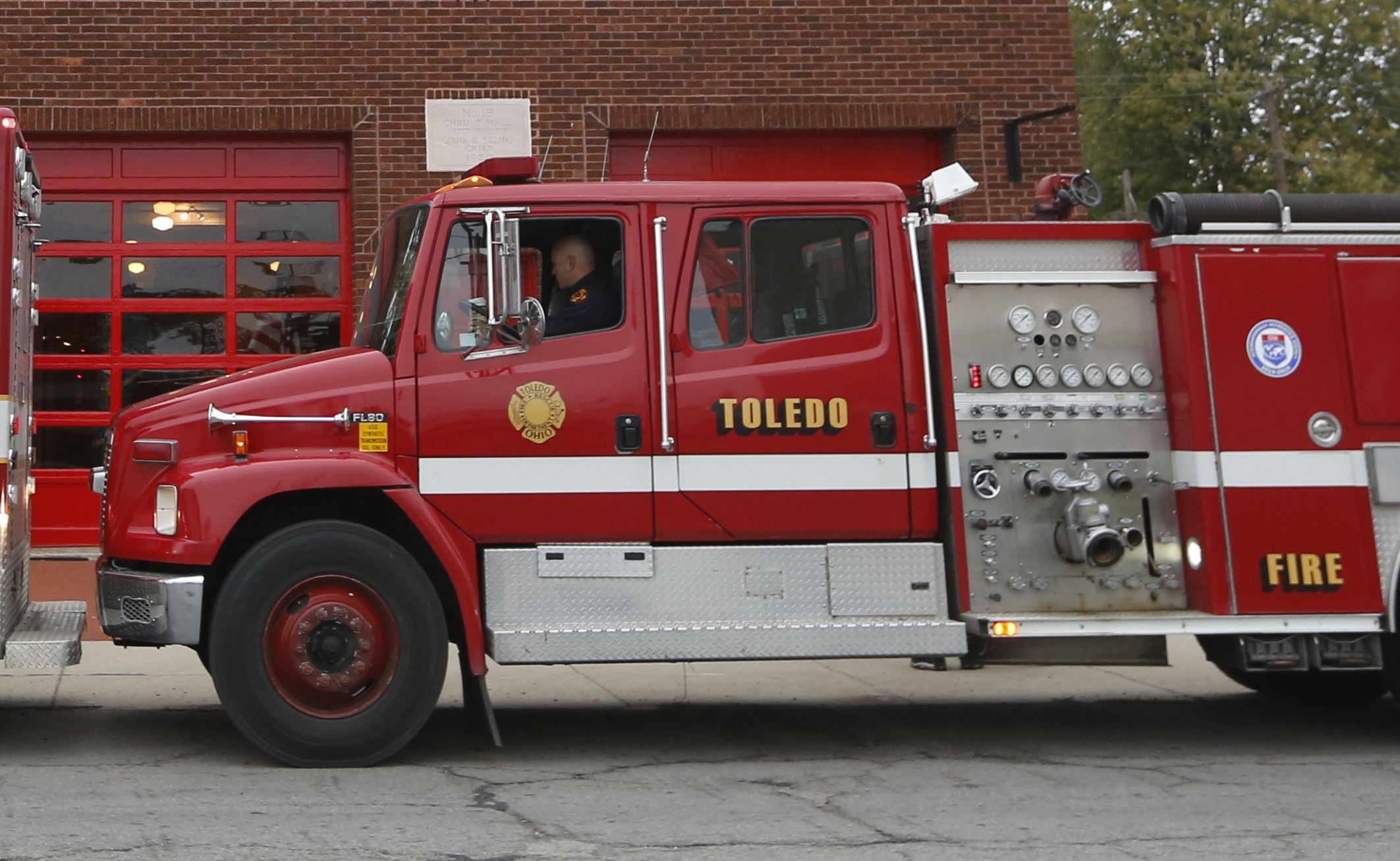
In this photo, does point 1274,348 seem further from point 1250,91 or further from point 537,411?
point 1250,91

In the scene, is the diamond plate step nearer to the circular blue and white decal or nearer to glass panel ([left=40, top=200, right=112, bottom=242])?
the circular blue and white decal

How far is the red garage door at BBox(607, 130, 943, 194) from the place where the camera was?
43.4 ft

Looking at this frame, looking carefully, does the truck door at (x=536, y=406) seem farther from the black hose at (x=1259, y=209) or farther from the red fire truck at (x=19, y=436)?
the black hose at (x=1259, y=209)

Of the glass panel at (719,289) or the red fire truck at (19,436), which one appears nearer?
the red fire truck at (19,436)

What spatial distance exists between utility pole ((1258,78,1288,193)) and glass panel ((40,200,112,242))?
24.3 metres

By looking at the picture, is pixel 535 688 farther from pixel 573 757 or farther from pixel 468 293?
pixel 468 293

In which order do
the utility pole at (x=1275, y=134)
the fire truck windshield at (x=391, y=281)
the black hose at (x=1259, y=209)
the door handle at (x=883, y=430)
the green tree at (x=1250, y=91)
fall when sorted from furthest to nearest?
1. the green tree at (x=1250, y=91)
2. the utility pole at (x=1275, y=134)
3. the black hose at (x=1259, y=209)
4. the door handle at (x=883, y=430)
5. the fire truck windshield at (x=391, y=281)

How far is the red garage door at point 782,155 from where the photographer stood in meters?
13.2

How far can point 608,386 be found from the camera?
7043mm

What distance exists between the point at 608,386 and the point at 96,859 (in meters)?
2.95

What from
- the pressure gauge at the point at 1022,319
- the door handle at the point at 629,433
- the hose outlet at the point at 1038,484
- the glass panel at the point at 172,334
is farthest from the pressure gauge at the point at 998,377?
the glass panel at the point at 172,334

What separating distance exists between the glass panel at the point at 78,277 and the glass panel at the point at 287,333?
3.70 ft

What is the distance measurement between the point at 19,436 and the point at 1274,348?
6036 mm

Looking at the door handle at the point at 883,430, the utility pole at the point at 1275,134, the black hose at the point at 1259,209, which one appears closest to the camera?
the door handle at the point at 883,430
